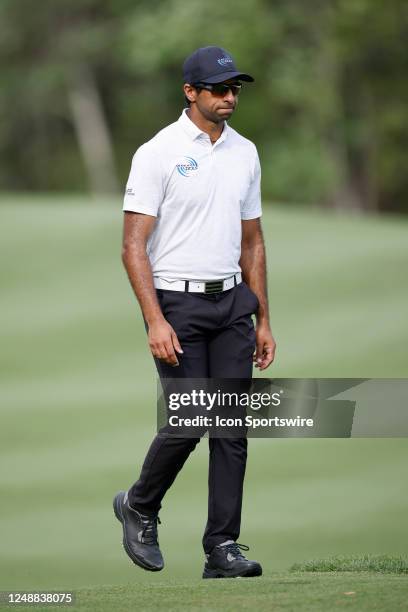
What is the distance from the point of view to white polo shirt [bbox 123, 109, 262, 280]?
239 inches

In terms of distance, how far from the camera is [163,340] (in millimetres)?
6027

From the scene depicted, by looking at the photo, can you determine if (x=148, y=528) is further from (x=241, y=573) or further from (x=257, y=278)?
(x=257, y=278)

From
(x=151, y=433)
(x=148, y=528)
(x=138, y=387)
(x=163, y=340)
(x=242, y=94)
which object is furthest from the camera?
(x=242, y=94)

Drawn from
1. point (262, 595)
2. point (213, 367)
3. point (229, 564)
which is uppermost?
point (213, 367)

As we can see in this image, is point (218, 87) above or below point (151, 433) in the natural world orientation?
above

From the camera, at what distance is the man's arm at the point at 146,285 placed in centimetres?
603

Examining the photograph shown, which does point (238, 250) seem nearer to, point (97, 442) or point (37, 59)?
point (97, 442)

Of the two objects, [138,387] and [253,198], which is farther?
[138,387]

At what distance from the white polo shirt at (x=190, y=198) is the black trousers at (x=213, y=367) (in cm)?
13

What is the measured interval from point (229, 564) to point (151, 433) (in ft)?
19.0

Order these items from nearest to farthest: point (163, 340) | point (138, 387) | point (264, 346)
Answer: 1. point (163, 340)
2. point (264, 346)
3. point (138, 387)

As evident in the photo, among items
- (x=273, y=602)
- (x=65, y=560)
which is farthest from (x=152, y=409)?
(x=273, y=602)

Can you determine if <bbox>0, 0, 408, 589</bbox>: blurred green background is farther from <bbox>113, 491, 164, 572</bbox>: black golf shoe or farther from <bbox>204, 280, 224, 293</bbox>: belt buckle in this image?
<bbox>204, 280, 224, 293</bbox>: belt buckle

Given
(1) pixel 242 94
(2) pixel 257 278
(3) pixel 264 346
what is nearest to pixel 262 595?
(3) pixel 264 346
